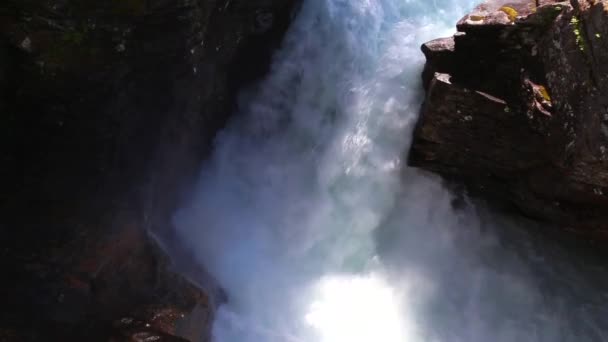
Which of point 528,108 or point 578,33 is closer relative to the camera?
point 578,33

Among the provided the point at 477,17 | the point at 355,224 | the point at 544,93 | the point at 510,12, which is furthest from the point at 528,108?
the point at 355,224

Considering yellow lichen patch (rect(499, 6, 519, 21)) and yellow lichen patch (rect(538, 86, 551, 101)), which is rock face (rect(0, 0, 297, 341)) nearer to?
yellow lichen patch (rect(499, 6, 519, 21))

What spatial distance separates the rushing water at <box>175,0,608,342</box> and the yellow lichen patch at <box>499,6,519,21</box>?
1943mm

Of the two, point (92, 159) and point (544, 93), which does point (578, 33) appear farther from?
point (92, 159)

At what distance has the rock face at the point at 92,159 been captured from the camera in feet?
Result: 20.7

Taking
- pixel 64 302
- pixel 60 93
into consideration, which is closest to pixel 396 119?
pixel 60 93

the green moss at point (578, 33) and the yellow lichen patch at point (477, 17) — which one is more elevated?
the yellow lichen patch at point (477, 17)

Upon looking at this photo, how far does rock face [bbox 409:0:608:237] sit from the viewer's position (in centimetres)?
636

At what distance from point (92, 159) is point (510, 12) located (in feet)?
22.4

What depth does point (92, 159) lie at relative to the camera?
7199 millimetres

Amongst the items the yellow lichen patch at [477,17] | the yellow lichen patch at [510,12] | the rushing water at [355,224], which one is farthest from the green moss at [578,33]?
the rushing water at [355,224]

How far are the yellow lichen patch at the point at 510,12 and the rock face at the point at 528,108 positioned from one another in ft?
0.05

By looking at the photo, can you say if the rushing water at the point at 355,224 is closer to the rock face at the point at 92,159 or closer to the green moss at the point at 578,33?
the rock face at the point at 92,159

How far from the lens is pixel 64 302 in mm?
6516
